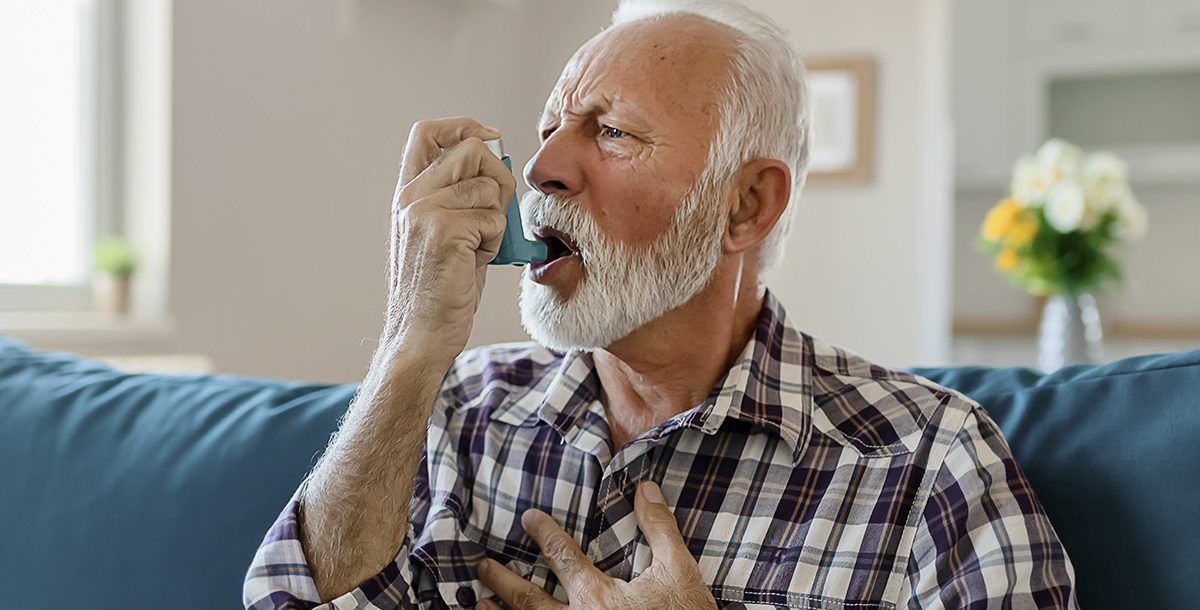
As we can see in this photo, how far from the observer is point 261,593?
1.14 metres

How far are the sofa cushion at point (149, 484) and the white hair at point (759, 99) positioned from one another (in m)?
0.54

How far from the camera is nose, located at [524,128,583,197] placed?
1274 mm

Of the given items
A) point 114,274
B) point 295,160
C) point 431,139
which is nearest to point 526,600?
point 431,139

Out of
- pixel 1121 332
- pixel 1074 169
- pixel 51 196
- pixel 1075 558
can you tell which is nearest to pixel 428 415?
pixel 1075 558

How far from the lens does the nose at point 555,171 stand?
1274 mm

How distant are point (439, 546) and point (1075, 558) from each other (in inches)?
25.1

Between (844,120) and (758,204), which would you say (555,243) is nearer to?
(758,204)

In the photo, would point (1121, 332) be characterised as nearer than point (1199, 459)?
No

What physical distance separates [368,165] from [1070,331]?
211cm

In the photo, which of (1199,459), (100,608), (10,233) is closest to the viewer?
(1199,459)

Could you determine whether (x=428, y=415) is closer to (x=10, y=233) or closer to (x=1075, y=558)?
(x=1075, y=558)

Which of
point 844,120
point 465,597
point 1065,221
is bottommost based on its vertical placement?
point 465,597

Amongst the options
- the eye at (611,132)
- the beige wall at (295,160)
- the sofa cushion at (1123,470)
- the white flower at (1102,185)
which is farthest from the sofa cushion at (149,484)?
the white flower at (1102,185)

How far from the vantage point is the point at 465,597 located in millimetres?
1224
